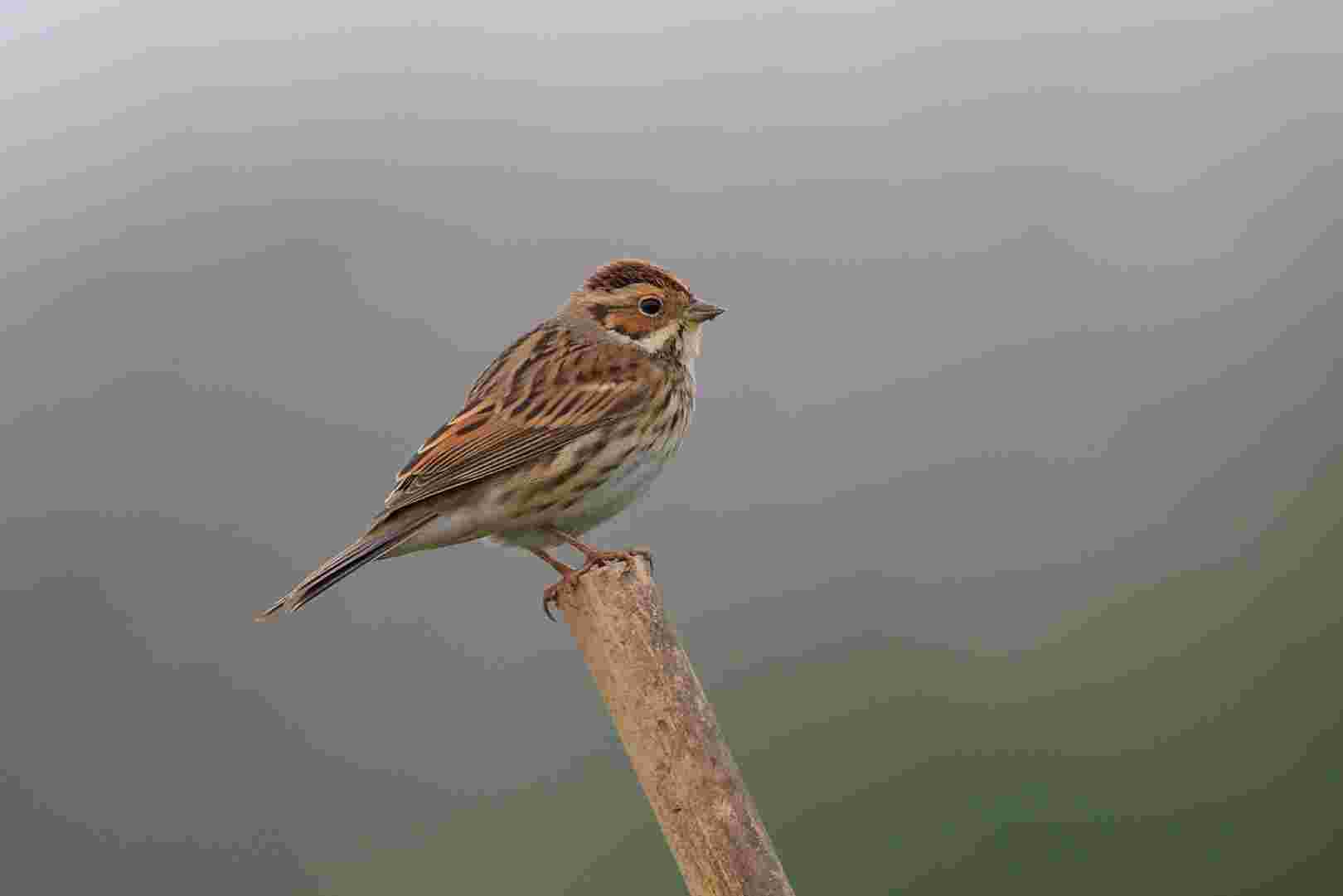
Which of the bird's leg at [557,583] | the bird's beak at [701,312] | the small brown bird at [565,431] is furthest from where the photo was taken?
the bird's beak at [701,312]

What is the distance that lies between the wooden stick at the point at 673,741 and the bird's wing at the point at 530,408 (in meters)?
1.69

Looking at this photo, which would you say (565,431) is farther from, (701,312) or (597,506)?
(701,312)

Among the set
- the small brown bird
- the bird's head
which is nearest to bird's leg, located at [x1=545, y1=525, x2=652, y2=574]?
the small brown bird

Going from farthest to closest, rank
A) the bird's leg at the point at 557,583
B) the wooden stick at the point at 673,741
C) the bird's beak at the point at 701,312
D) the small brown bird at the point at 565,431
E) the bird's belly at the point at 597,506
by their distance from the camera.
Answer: the bird's beak at the point at 701,312 → the bird's belly at the point at 597,506 → the small brown bird at the point at 565,431 → the bird's leg at the point at 557,583 → the wooden stick at the point at 673,741

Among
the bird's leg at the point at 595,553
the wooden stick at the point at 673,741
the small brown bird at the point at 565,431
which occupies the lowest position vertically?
the wooden stick at the point at 673,741

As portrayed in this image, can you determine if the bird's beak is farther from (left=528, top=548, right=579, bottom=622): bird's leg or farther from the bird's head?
(left=528, top=548, right=579, bottom=622): bird's leg

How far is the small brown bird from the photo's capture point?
6301 millimetres

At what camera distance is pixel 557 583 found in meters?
5.49

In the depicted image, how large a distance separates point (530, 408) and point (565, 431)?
0.23 meters

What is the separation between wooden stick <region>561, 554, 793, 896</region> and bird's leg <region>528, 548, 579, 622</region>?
267 millimetres

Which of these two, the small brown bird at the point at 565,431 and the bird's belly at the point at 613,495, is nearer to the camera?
the small brown bird at the point at 565,431

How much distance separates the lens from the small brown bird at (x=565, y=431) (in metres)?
6.30

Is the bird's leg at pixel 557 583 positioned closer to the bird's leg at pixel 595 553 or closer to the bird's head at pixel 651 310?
the bird's leg at pixel 595 553

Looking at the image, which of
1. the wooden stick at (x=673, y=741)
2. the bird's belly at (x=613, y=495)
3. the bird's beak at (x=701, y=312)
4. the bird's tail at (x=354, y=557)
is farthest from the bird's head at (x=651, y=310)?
the wooden stick at (x=673, y=741)
